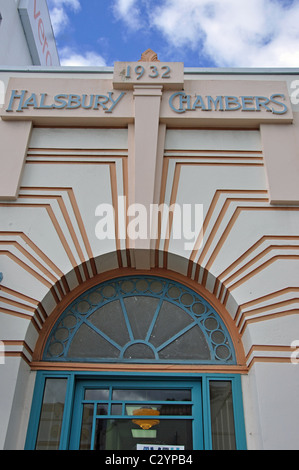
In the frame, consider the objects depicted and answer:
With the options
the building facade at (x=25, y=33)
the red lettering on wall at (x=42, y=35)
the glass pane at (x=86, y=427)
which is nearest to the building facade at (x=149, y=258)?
the glass pane at (x=86, y=427)

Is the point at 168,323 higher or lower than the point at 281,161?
lower

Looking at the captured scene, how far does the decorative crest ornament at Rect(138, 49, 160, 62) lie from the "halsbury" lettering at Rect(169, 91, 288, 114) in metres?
0.79

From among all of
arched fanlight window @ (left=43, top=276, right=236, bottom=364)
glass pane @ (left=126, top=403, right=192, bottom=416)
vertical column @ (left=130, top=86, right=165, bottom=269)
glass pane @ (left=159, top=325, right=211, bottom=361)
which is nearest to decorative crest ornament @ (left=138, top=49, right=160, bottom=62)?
vertical column @ (left=130, top=86, right=165, bottom=269)

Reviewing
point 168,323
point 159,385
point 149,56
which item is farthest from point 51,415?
point 149,56

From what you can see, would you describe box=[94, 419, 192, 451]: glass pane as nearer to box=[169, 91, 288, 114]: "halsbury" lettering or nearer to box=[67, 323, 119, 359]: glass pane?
box=[67, 323, 119, 359]: glass pane

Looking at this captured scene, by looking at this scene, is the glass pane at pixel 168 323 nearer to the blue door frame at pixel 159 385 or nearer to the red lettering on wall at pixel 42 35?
the blue door frame at pixel 159 385

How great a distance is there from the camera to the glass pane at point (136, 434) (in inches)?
196

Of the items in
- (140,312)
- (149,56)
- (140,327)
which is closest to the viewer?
(140,327)

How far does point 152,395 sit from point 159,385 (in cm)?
14

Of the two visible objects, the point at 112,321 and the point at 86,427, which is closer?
the point at 86,427

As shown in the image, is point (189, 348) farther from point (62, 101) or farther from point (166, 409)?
point (62, 101)

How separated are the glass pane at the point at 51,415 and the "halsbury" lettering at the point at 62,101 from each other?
3.79 meters

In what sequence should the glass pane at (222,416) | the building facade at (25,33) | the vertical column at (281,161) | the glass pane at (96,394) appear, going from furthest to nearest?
the building facade at (25,33), the vertical column at (281,161), the glass pane at (96,394), the glass pane at (222,416)

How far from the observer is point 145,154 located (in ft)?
19.7
